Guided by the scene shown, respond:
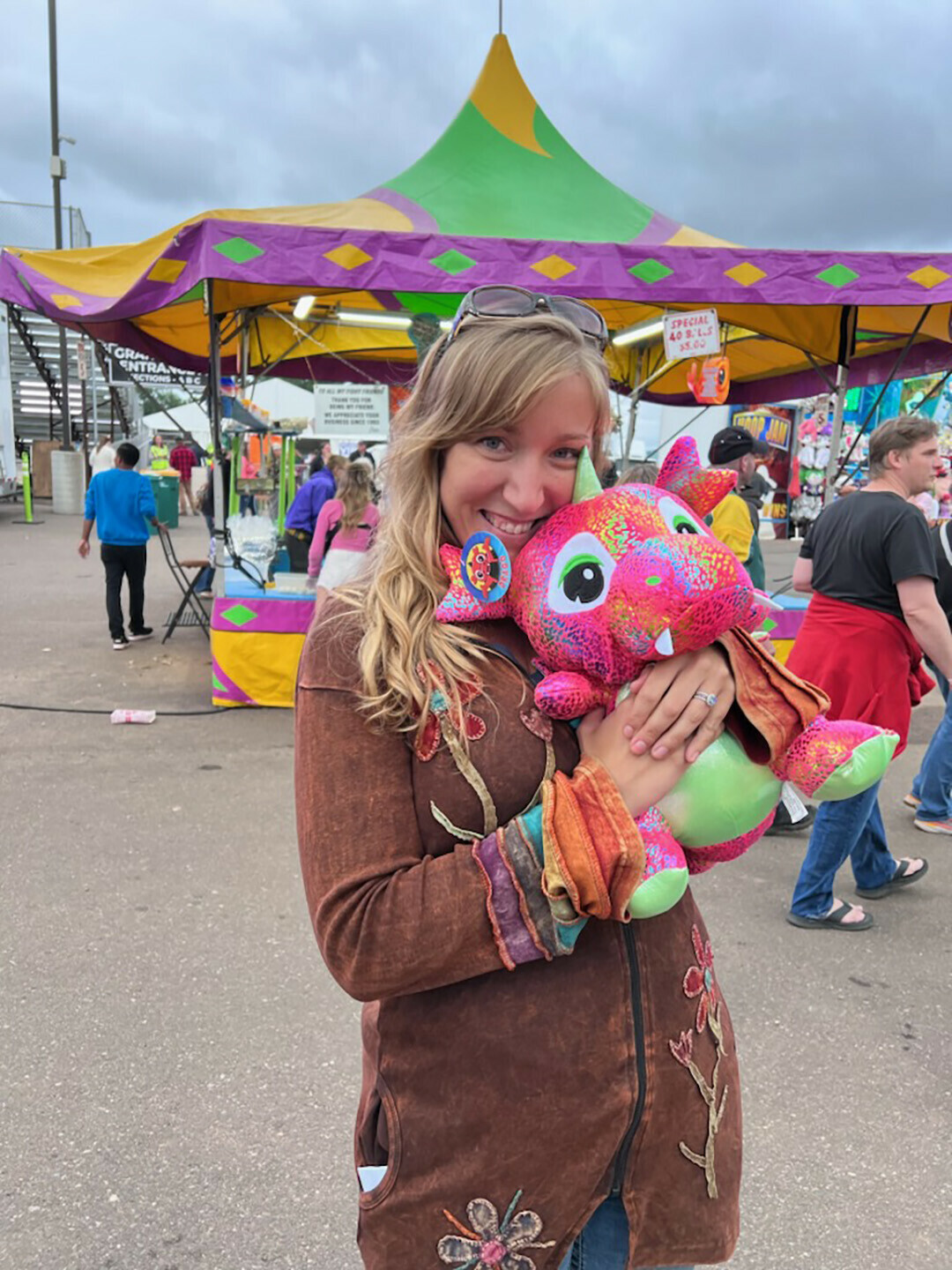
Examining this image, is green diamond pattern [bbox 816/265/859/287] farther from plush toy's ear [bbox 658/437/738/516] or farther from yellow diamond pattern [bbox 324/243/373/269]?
plush toy's ear [bbox 658/437/738/516]

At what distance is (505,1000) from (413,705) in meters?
0.35

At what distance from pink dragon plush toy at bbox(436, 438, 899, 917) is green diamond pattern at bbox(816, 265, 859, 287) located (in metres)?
5.16

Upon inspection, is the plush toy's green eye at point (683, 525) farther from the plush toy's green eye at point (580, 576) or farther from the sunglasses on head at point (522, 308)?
the sunglasses on head at point (522, 308)

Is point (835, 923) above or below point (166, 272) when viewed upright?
below

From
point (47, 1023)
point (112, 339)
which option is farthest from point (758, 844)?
point (112, 339)

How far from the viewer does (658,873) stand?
3.19ft

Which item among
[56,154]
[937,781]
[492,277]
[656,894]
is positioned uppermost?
[56,154]

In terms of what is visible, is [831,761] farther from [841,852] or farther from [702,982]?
[841,852]

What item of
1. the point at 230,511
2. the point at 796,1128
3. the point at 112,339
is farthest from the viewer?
the point at 112,339

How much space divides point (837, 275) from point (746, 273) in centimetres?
56

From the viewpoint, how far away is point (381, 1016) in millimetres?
1056

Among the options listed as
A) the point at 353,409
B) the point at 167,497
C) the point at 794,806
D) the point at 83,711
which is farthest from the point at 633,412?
the point at 167,497

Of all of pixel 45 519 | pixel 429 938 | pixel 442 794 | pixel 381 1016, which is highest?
pixel 442 794

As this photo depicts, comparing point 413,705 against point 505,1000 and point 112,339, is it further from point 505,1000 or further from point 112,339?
point 112,339
